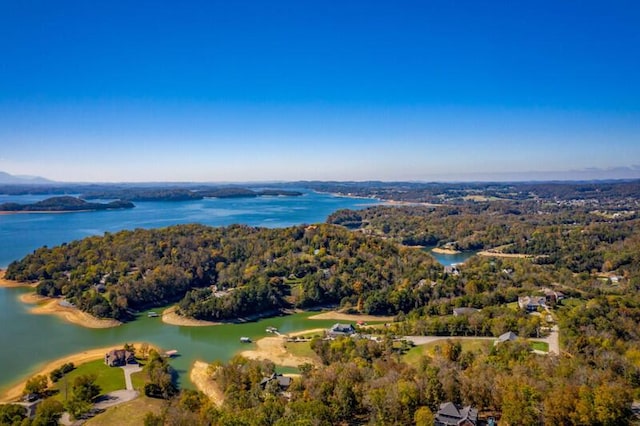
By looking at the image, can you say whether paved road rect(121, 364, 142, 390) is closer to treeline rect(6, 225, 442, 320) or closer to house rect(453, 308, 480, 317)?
treeline rect(6, 225, 442, 320)

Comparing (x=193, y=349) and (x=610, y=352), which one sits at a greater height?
(x=610, y=352)

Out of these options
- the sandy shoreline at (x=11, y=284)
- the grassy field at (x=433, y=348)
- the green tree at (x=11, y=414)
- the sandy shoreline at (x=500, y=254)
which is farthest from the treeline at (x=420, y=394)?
the sandy shoreline at (x=500, y=254)

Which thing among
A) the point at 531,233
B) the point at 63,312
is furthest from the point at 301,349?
the point at 531,233

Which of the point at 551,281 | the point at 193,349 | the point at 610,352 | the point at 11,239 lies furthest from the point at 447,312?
the point at 11,239

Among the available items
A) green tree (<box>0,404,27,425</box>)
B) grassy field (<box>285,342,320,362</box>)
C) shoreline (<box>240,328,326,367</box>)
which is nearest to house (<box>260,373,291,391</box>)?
shoreline (<box>240,328,326,367</box>)

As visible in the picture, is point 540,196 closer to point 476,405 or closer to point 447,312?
point 447,312

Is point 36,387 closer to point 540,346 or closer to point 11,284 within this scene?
point 540,346

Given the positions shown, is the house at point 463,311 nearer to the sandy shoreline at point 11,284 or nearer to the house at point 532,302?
the house at point 532,302
